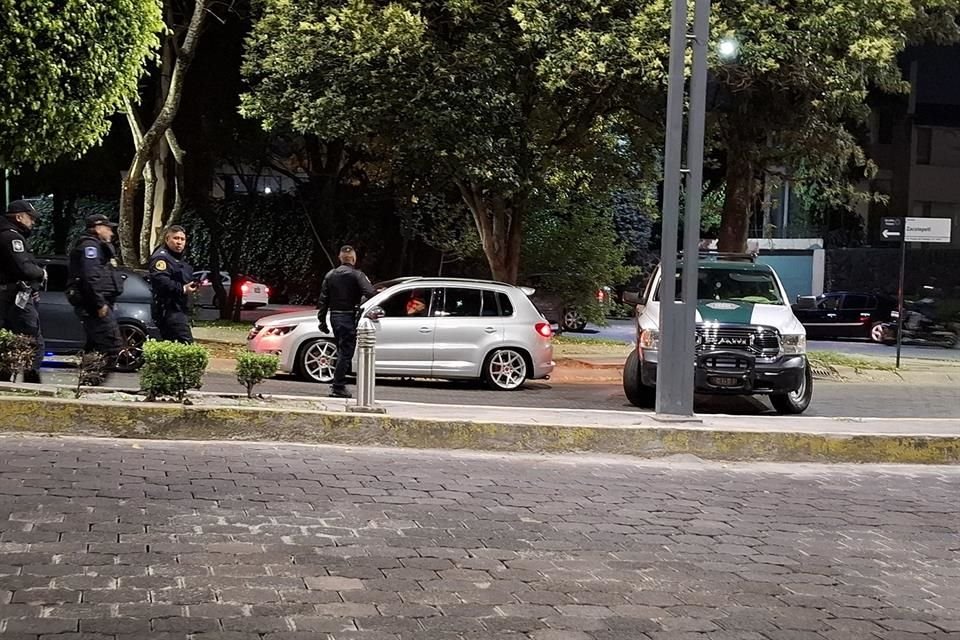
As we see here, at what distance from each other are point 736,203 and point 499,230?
462cm

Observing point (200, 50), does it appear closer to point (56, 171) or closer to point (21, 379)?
point (56, 171)

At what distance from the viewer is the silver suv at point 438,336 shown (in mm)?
14070

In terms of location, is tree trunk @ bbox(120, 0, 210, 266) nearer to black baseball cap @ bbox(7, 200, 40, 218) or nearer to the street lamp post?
black baseball cap @ bbox(7, 200, 40, 218)

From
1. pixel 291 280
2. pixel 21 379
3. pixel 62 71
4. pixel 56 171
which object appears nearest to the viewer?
pixel 21 379

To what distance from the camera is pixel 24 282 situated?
10.2 meters

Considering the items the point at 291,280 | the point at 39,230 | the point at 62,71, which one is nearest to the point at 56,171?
the point at 39,230

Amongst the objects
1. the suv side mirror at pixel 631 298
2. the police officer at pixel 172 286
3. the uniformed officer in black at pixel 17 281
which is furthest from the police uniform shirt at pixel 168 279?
the suv side mirror at pixel 631 298

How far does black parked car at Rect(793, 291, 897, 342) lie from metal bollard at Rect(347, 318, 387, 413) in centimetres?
2145

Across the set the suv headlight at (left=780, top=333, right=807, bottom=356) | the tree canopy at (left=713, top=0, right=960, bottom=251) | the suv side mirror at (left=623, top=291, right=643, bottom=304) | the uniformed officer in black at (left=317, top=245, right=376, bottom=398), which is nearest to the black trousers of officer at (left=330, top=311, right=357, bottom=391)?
the uniformed officer in black at (left=317, top=245, right=376, bottom=398)

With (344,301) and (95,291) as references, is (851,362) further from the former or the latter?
(95,291)

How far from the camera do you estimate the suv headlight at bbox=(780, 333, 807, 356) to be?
12.0 metres

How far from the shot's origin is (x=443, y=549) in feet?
19.4

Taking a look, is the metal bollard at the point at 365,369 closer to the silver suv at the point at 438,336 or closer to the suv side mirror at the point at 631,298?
the silver suv at the point at 438,336

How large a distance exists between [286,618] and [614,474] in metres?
4.50
